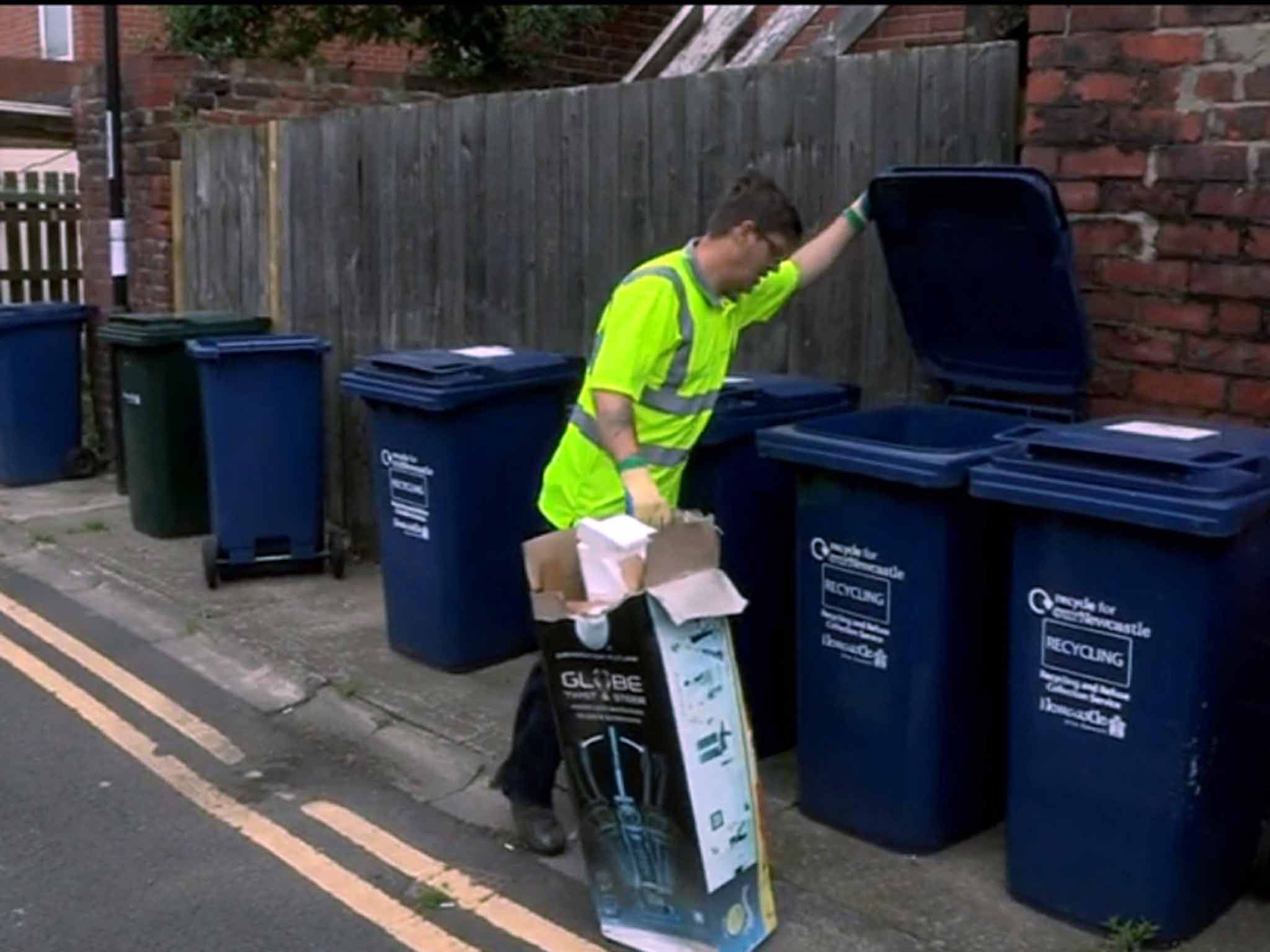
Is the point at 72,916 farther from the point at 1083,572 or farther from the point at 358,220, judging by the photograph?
the point at 358,220

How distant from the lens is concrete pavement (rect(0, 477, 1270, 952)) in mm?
4074

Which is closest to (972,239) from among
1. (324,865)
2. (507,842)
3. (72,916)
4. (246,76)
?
(507,842)

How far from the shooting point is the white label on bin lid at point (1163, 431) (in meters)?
3.95

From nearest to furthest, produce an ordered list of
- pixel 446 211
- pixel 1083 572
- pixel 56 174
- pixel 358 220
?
pixel 1083 572
pixel 446 211
pixel 358 220
pixel 56 174

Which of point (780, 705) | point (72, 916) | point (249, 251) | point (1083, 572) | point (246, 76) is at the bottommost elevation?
point (72, 916)

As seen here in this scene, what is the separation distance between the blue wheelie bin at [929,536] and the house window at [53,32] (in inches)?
581

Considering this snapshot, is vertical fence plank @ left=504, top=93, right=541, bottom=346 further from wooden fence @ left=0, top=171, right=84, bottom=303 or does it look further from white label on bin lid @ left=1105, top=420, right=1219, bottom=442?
wooden fence @ left=0, top=171, right=84, bottom=303

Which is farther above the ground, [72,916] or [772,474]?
[772,474]

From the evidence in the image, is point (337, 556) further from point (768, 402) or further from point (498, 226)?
point (768, 402)

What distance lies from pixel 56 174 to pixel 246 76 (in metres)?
3.81

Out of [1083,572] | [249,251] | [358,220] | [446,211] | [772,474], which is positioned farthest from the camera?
[249,251]

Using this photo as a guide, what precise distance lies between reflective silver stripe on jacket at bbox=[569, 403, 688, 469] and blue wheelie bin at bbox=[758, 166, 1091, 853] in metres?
0.26

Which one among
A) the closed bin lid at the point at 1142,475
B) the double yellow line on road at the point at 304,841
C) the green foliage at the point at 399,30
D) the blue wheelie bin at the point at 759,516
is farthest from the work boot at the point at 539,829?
the green foliage at the point at 399,30

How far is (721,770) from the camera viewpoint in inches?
150
